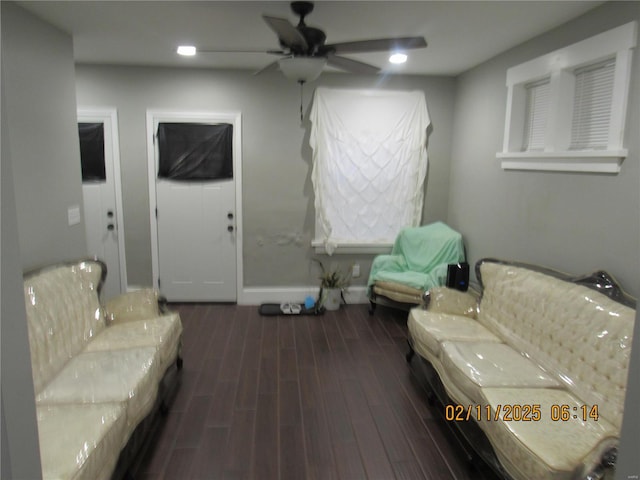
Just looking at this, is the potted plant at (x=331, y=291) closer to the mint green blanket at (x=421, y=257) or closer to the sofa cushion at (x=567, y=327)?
the mint green blanket at (x=421, y=257)

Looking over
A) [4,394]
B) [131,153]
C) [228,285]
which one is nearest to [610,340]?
[4,394]

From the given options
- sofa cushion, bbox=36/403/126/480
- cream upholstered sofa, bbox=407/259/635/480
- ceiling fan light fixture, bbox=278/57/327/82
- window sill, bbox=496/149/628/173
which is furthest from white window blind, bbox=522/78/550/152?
sofa cushion, bbox=36/403/126/480

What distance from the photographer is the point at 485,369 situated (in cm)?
241

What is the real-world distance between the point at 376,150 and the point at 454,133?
923 millimetres

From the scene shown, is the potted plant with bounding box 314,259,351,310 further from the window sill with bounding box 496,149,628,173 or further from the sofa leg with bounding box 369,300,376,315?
the window sill with bounding box 496,149,628,173

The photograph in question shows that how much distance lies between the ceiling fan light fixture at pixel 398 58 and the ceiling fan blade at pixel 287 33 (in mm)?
1480

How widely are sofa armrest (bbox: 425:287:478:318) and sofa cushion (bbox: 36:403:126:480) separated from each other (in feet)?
7.58

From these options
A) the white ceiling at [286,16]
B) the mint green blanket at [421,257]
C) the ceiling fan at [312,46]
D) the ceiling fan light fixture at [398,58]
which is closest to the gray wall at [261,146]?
the mint green blanket at [421,257]

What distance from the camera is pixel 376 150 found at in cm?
464

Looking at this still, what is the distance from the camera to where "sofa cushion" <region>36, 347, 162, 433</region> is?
207cm

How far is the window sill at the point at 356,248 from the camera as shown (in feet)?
15.6

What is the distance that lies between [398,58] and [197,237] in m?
2.80

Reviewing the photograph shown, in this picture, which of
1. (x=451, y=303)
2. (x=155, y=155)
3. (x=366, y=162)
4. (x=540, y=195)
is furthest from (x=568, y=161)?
(x=155, y=155)

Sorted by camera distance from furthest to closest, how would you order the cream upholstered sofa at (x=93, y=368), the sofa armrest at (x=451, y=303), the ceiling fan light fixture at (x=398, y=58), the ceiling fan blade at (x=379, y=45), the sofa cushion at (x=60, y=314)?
the ceiling fan light fixture at (x=398, y=58)
the sofa armrest at (x=451, y=303)
the ceiling fan blade at (x=379, y=45)
the sofa cushion at (x=60, y=314)
the cream upholstered sofa at (x=93, y=368)
